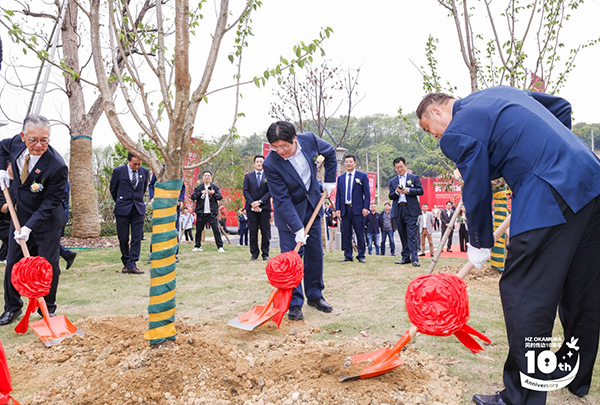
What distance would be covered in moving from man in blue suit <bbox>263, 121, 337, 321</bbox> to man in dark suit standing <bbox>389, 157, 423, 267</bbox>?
362 cm

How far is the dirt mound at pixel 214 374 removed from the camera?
93.4 inches

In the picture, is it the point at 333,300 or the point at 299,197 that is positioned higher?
the point at 299,197

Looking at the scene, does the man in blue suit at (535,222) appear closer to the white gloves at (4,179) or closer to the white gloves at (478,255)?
the white gloves at (478,255)

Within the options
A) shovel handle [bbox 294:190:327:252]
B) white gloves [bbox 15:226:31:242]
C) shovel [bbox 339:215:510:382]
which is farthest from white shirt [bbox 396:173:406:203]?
white gloves [bbox 15:226:31:242]

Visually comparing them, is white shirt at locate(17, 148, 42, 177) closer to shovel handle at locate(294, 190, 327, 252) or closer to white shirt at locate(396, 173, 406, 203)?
shovel handle at locate(294, 190, 327, 252)

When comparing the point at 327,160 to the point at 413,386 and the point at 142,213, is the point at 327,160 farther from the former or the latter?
the point at 142,213

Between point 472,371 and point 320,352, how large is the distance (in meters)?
1.05

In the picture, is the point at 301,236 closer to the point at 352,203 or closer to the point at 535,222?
the point at 535,222

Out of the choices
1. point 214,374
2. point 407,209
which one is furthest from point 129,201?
point 407,209

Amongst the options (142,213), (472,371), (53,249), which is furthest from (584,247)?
(142,213)

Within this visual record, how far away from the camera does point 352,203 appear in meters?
7.98

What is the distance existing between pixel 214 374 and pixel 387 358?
3.75 ft

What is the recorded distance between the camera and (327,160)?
180 inches

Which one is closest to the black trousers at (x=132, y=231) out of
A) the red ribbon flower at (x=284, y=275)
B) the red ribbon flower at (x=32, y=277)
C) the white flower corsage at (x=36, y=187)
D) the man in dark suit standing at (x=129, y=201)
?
the man in dark suit standing at (x=129, y=201)
